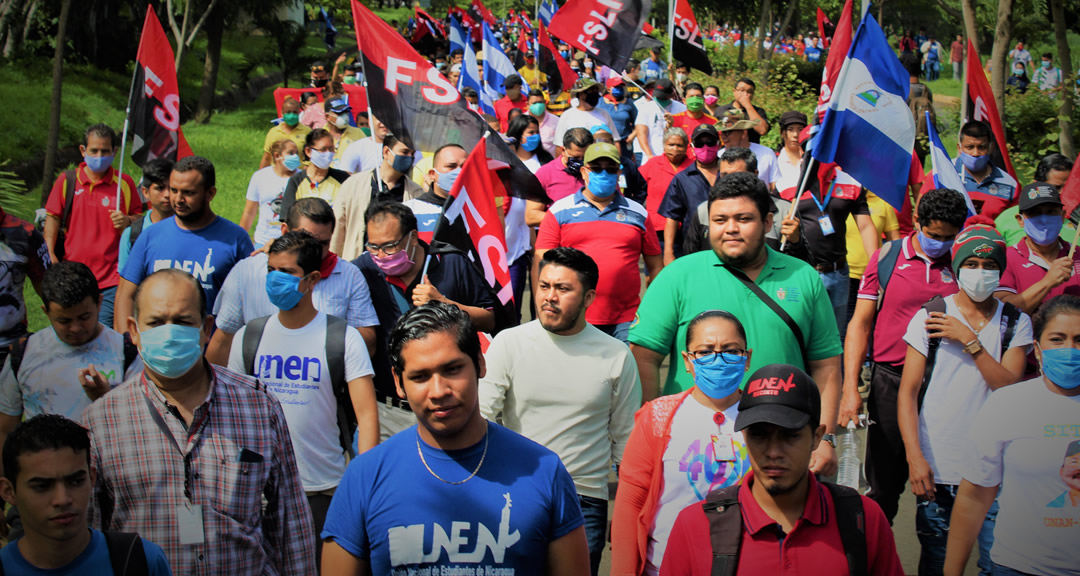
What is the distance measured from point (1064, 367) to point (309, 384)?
3211mm

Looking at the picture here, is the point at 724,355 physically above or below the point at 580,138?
below

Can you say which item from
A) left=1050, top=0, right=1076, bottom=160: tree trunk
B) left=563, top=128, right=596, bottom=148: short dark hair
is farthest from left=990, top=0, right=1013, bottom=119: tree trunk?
left=563, top=128, right=596, bottom=148: short dark hair

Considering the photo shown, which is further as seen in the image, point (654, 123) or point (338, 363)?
point (654, 123)

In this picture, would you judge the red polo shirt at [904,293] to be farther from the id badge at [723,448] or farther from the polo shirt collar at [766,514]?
the polo shirt collar at [766,514]

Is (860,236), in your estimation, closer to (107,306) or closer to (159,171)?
(159,171)

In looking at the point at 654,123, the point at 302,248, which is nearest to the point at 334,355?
the point at 302,248

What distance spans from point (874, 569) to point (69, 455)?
97.5 inches

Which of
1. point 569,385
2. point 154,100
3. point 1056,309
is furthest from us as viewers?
point 154,100

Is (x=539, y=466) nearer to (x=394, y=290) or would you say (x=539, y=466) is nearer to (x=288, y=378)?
(x=288, y=378)

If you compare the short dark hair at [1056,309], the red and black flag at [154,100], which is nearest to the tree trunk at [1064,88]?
the short dark hair at [1056,309]

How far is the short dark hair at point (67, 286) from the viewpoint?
4855 millimetres

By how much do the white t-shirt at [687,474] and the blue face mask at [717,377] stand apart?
166 millimetres

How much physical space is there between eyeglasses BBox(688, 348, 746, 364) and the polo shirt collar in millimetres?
851

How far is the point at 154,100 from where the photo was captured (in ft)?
29.8
